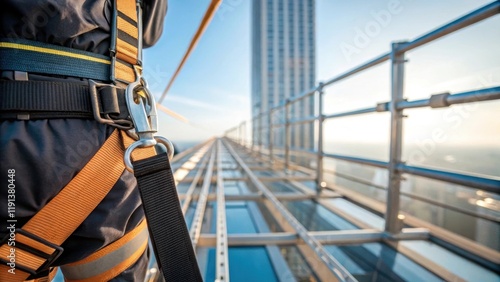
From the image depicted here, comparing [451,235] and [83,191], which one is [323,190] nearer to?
[451,235]

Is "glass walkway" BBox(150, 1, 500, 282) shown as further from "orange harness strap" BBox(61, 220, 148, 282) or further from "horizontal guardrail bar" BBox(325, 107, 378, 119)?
"orange harness strap" BBox(61, 220, 148, 282)

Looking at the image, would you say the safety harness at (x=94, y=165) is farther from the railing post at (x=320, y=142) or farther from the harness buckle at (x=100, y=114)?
the railing post at (x=320, y=142)

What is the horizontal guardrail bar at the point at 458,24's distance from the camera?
2.39 ft

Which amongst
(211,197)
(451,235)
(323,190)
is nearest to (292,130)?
(323,190)

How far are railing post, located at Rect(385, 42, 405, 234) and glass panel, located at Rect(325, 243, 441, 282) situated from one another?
0.46 feet

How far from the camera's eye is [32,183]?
36 cm

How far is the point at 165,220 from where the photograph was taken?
39 cm

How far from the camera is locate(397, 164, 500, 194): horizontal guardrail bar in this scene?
2.39 ft

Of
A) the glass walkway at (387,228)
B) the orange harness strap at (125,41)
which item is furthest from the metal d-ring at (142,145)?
the glass walkway at (387,228)

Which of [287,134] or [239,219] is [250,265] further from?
[287,134]

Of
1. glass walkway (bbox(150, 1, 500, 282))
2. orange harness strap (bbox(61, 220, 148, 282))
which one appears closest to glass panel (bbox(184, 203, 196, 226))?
glass walkway (bbox(150, 1, 500, 282))

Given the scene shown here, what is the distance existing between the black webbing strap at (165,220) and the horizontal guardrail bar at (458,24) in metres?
1.05

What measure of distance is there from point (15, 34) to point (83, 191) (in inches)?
10.7

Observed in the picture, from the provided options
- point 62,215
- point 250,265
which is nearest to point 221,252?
point 250,265
